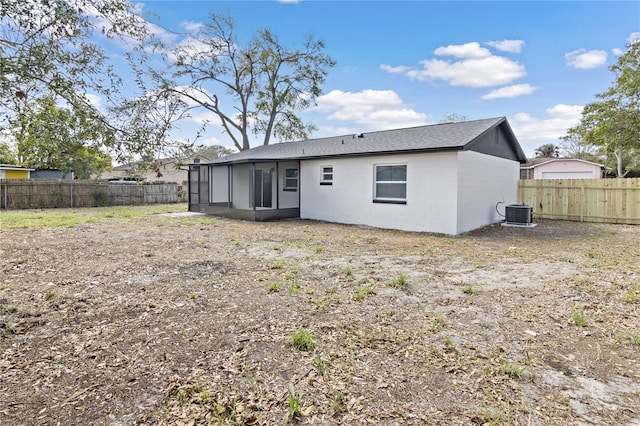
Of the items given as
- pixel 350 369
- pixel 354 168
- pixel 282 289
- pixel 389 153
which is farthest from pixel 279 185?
pixel 350 369

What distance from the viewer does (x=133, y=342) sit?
3.09 meters

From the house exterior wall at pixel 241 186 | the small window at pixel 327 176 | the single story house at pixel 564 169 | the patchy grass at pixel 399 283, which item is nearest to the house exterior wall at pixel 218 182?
the house exterior wall at pixel 241 186

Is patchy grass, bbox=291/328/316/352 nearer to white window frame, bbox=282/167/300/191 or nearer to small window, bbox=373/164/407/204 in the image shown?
small window, bbox=373/164/407/204

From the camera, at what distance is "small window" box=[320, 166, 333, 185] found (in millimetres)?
12825

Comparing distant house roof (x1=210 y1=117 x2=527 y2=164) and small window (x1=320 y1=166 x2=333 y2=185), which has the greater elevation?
distant house roof (x1=210 y1=117 x2=527 y2=164)

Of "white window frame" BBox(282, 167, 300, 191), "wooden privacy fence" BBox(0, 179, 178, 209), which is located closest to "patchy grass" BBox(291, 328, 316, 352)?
"white window frame" BBox(282, 167, 300, 191)

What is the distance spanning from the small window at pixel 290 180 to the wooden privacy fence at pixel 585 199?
359 inches

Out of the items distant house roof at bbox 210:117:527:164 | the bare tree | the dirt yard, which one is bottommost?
the dirt yard

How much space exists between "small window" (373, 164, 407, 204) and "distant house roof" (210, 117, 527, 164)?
64 cm

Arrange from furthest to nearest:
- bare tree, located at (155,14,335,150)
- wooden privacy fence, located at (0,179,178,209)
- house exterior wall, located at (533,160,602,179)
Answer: house exterior wall, located at (533,160,602,179) → bare tree, located at (155,14,335,150) → wooden privacy fence, located at (0,179,178,209)

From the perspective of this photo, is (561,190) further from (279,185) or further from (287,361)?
(287,361)

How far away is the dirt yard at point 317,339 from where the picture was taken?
7.25 feet

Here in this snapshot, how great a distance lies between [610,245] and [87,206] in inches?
868

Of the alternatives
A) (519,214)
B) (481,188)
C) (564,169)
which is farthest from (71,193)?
(564,169)
